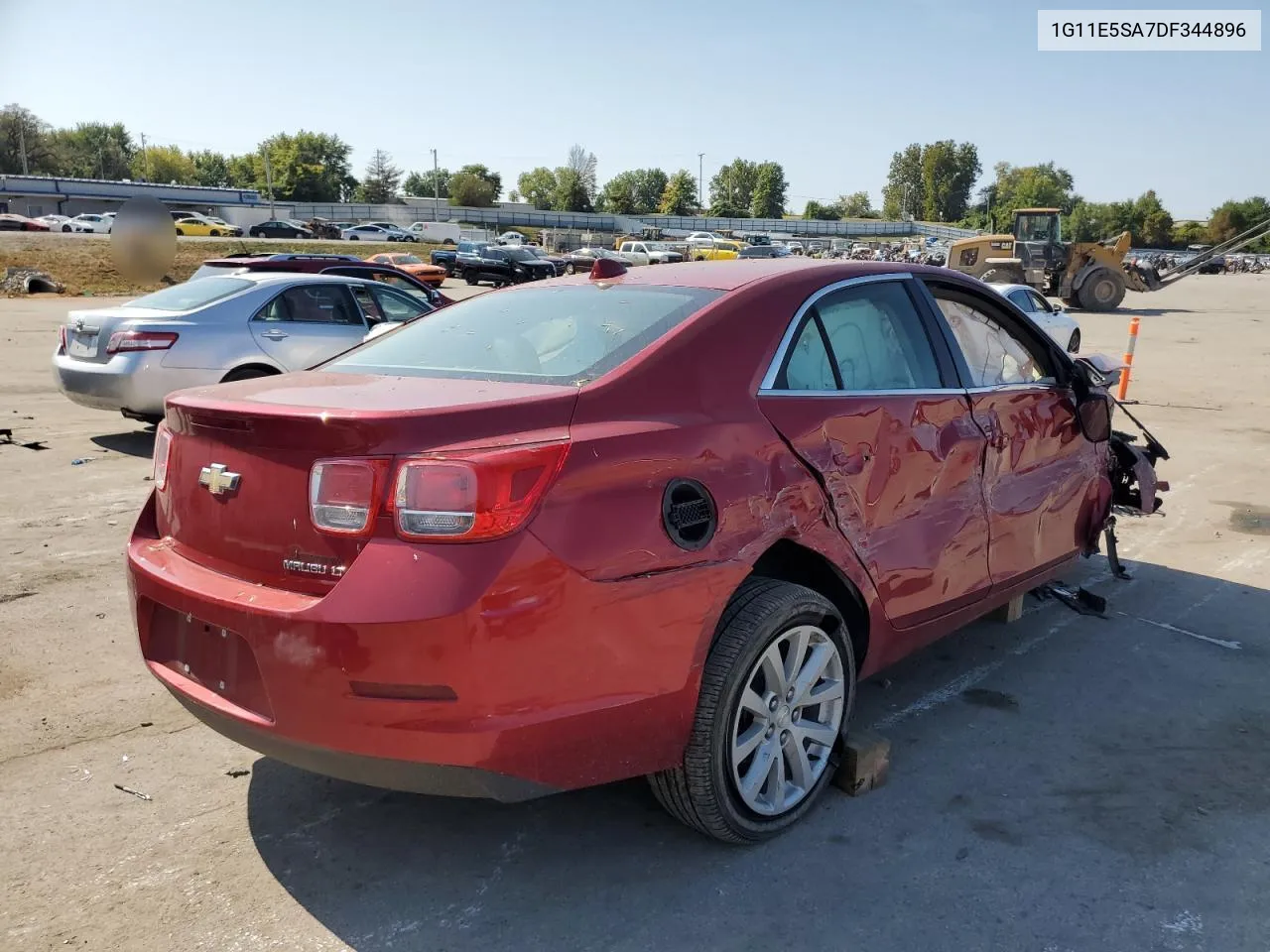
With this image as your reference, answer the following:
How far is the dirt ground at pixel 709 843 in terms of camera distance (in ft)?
8.59

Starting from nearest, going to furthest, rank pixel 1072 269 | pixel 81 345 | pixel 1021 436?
pixel 1021 436
pixel 81 345
pixel 1072 269

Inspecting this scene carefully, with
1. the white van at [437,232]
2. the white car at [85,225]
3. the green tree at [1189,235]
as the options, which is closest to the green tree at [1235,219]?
the green tree at [1189,235]

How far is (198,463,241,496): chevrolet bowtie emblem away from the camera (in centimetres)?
270

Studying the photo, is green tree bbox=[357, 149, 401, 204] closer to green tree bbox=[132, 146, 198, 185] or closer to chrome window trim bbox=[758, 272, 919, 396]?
green tree bbox=[132, 146, 198, 185]

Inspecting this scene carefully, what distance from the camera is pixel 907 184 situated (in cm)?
16862

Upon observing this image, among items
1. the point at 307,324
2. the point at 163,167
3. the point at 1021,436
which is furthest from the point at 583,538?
Answer: the point at 163,167

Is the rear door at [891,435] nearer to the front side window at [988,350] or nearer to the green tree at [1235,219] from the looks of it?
the front side window at [988,350]

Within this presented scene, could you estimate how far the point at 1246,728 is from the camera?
3.86 metres

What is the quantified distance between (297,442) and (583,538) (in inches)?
31.0

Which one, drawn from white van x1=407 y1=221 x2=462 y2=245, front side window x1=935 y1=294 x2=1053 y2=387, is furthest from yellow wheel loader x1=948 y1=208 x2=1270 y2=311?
white van x1=407 y1=221 x2=462 y2=245

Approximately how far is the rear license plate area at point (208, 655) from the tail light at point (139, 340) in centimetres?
596

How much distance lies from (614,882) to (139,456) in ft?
23.0

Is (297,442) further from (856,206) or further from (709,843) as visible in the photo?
(856,206)

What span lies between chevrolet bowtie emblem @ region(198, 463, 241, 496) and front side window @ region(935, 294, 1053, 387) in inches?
108
